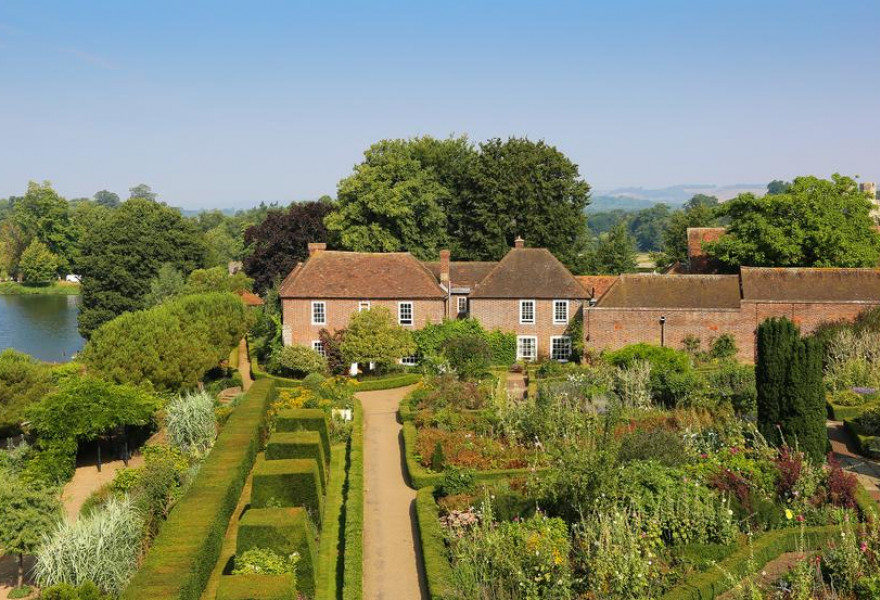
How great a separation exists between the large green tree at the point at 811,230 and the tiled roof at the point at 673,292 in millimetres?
4193

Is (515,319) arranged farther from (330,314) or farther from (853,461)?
(853,461)

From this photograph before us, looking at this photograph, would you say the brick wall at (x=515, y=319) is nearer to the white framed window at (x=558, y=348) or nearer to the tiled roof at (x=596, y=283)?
the white framed window at (x=558, y=348)

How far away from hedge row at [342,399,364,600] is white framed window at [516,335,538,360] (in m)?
13.6

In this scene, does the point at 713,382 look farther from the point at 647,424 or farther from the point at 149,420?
the point at 149,420

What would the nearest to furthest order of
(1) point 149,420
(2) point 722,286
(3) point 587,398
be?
1. (3) point 587,398
2. (1) point 149,420
3. (2) point 722,286

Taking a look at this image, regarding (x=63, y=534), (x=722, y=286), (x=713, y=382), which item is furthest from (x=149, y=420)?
(x=722, y=286)

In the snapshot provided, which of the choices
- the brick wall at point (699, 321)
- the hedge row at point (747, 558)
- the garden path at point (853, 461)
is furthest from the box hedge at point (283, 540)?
the brick wall at point (699, 321)

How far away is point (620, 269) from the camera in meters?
55.2

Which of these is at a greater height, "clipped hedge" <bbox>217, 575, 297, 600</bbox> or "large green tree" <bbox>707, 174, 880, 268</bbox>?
"large green tree" <bbox>707, 174, 880, 268</bbox>

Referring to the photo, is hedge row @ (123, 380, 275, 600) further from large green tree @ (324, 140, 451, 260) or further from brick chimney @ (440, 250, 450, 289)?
large green tree @ (324, 140, 451, 260)

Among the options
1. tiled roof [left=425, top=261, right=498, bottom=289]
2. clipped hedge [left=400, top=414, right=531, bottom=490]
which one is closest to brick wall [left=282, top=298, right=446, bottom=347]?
tiled roof [left=425, top=261, right=498, bottom=289]

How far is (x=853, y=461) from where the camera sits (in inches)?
838

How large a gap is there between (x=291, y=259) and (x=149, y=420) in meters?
28.7

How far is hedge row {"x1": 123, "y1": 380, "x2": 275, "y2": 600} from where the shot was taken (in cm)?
1424
